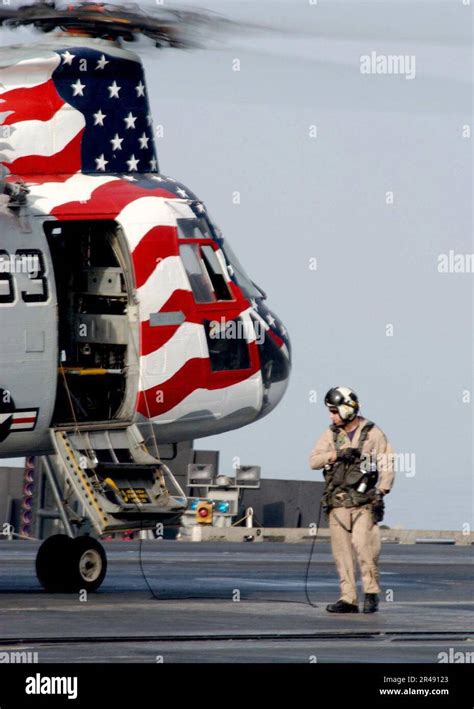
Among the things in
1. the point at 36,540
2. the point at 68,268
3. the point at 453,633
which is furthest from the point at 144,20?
the point at 36,540

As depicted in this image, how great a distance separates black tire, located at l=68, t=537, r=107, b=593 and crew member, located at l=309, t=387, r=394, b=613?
12.1 ft

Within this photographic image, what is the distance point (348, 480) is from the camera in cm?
1747

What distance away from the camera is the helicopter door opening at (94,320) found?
65.7ft

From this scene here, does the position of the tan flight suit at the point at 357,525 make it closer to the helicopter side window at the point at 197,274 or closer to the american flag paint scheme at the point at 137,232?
the american flag paint scheme at the point at 137,232

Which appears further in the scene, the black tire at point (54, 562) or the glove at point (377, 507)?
the black tire at point (54, 562)

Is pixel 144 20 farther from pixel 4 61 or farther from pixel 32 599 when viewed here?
pixel 32 599

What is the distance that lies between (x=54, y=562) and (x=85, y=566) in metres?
0.40

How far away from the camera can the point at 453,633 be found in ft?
51.9

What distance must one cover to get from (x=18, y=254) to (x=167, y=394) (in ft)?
8.67

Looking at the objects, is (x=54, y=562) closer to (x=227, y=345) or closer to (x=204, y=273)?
(x=227, y=345)

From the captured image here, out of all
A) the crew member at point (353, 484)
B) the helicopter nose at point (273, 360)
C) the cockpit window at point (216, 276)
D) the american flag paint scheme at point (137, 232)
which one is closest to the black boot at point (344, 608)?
the crew member at point (353, 484)

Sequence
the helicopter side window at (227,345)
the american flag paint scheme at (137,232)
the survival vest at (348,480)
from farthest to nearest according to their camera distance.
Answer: the helicopter side window at (227,345)
the american flag paint scheme at (137,232)
the survival vest at (348,480)

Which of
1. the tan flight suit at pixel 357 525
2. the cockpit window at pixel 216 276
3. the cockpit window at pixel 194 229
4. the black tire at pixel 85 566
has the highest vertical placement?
the cockpit window at pixel 194 229

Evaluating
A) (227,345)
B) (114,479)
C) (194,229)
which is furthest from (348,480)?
(194,229)
